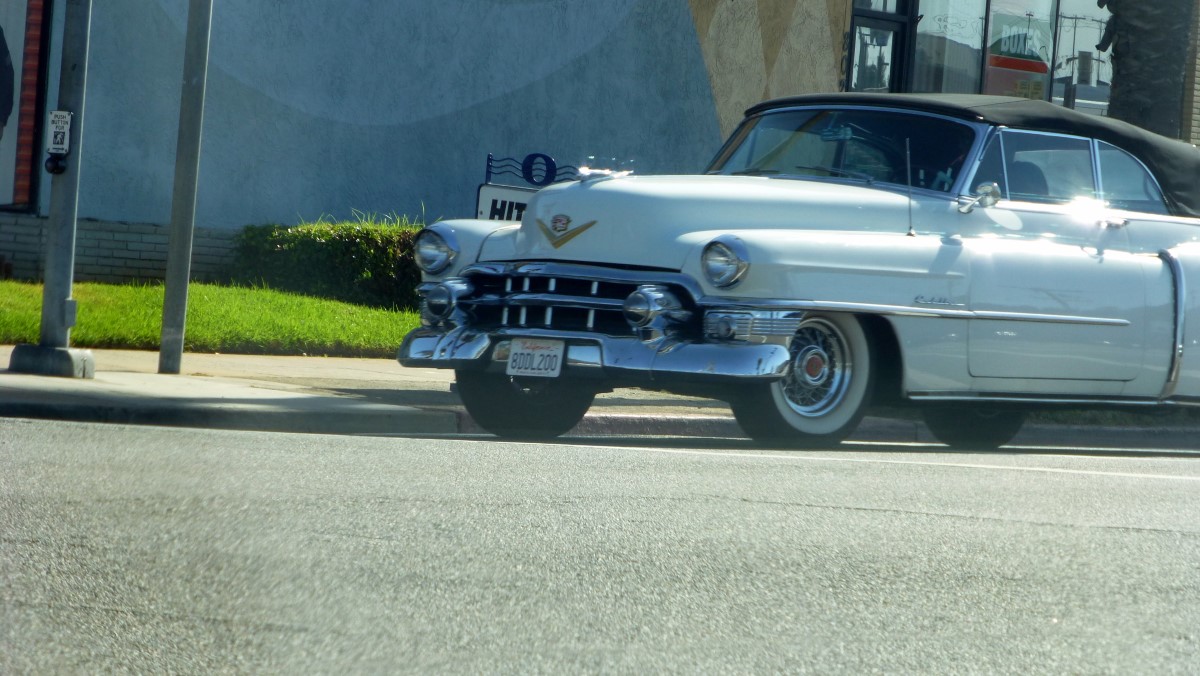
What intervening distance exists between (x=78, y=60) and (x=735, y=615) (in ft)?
21.8

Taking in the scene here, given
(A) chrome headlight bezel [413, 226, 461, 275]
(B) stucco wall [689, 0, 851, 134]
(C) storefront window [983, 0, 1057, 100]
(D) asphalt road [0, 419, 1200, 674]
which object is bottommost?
(D) asphalt road [0, 419, 1200, 674]

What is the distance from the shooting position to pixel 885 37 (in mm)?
19344

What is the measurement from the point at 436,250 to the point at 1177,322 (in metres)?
4.08

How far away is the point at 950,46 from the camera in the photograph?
783 inches

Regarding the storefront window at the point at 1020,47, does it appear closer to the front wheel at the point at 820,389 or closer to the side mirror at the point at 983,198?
the side mirror at the point at 983,198

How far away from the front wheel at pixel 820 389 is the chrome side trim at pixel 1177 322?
78.9 inches

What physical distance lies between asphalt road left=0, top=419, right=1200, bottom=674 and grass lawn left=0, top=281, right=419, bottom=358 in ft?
16.2

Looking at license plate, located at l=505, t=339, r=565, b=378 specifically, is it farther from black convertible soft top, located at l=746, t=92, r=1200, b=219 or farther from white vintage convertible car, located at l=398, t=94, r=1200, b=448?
black convertible soft top, located at l=746, t=92, r=1200, b=219

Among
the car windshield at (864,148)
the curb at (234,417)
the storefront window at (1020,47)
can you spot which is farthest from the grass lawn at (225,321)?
the storefront window at (1020,47)

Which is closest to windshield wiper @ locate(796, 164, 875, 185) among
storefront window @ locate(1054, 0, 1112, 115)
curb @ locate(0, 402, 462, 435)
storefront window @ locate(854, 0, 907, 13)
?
curb @ locate(0, 402, 462, 435)

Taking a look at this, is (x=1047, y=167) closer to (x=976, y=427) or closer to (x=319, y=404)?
(x=976, y=427)

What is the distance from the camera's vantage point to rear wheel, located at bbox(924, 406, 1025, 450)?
30.6ft

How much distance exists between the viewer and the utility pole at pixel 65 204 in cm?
904

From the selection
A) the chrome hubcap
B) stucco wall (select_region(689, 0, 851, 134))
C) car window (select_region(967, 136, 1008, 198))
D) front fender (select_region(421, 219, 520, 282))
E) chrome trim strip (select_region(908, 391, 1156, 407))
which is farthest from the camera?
stucco wall (select_region(689, 0, 851, 134))
